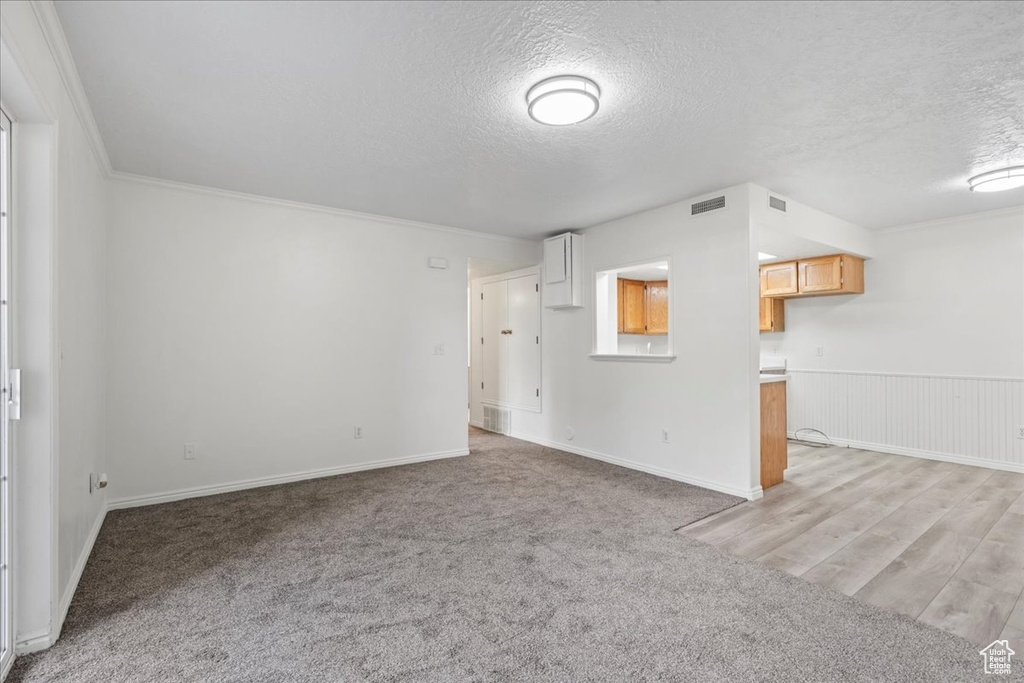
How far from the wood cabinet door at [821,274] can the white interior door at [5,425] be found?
6534mm

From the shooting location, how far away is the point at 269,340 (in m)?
4.18

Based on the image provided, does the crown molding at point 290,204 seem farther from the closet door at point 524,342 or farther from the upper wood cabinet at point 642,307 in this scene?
the upper wood cabinet at point 642,307

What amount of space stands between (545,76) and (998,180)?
11.9 ft

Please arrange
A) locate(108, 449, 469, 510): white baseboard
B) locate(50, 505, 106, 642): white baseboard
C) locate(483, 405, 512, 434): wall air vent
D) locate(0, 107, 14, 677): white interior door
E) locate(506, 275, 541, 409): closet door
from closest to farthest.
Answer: locate(0, 107, 14, 677): white interior door
locate(50, 505, 106, 642): white baseboard
locate(108, 449, 469, 510): white baseboard
locate(506, 275, 541, 409): closet door
locate(483, 405, 512, 434): wall air vent

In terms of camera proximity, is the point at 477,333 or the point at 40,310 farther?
the point at 477,333

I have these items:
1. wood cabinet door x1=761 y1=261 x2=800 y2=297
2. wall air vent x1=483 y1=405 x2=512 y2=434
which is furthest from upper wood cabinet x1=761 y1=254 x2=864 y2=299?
wall air vent x1=483 y1=405 x2=512 y2=434

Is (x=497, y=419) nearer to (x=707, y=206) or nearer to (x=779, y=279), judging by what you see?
(x=707, y=206)

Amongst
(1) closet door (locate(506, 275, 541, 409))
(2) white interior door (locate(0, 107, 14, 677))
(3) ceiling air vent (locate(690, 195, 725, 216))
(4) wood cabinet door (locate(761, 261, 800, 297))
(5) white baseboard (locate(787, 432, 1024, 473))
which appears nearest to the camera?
(2) white interior door (locate(0, 107, 14, 677))

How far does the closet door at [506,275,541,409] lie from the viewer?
598 cm

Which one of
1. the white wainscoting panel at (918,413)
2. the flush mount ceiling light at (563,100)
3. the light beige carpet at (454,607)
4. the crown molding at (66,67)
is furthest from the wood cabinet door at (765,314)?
the crown molding at (66,67)

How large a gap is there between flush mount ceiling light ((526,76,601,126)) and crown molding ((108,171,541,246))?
2.64 m

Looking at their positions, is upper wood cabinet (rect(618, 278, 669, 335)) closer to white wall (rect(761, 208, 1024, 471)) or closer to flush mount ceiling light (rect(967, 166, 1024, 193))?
white wall (rect(761, 208, 1024, 471))

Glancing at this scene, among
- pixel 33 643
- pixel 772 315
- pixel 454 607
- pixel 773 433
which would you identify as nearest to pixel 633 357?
pixel 773 433

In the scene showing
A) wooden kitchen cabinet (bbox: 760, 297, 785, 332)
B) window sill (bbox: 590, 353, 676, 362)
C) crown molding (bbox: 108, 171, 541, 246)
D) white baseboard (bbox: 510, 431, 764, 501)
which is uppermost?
crown molding (bbox: 108, 171, 541, 246)
